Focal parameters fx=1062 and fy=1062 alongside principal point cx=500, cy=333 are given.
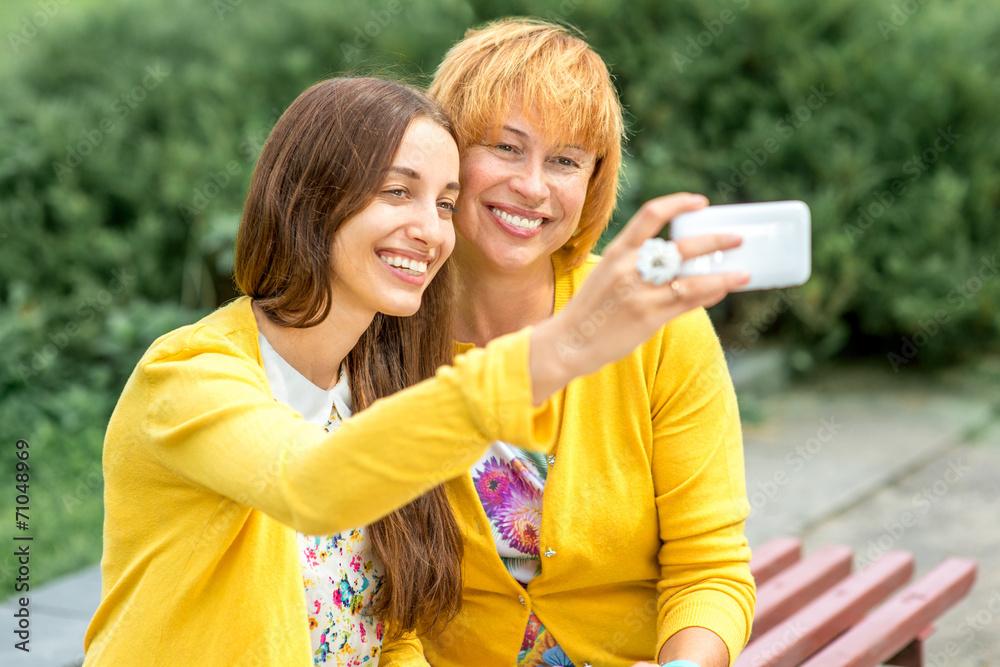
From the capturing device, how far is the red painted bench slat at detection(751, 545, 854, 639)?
9.00 feet

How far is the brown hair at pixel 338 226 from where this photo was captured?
1.85m

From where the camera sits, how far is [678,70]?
577cm

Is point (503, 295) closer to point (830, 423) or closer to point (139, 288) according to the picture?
point (830, 423)

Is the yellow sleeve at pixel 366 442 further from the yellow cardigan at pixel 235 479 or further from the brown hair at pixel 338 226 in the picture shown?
the brown hair at pixel 338 226

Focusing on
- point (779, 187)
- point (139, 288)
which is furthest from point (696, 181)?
point (139, 288)

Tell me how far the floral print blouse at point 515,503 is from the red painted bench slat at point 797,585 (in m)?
0.75

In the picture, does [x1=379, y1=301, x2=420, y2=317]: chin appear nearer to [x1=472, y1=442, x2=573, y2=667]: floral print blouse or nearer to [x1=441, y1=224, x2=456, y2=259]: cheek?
[x1=441, y1=224, x2=456, y2=259]: cheek

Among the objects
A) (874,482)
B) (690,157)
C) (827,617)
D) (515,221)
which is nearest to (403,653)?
(515,221)

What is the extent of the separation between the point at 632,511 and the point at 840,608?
88cm

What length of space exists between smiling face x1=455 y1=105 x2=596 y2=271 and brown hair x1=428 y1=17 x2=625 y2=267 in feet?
0.10

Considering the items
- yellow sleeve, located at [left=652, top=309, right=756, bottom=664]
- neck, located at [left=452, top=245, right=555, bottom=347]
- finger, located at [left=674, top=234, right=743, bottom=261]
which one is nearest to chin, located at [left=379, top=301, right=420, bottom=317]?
neck, located at [left=452, top=245, right=555, bottom=347]

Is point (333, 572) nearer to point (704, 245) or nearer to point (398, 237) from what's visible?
point (398, 237)

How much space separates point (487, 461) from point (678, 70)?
4032mm

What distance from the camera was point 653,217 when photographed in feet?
4.19
